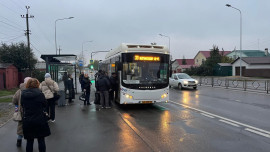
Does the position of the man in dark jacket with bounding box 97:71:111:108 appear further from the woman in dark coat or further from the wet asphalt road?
the woman in dark coat

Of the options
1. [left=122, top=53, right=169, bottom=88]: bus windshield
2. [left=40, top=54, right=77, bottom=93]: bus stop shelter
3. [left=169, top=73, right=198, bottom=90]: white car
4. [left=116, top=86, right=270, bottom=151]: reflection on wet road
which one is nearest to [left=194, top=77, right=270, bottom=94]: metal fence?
[left=169, top=73, right=198, bottom=90]: white car

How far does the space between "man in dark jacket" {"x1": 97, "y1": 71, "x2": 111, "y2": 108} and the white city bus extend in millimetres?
710

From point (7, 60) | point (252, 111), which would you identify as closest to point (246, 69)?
point (252, 111)

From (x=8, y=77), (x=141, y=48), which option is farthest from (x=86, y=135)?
(x=8, y=77)

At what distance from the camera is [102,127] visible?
24.5 feet

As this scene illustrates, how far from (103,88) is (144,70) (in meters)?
2.24

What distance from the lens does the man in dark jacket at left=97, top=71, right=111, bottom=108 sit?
11.0 meters

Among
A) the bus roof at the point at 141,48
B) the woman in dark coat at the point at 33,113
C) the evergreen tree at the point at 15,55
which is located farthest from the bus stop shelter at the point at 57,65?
the evergreen tree at the point at 15,55

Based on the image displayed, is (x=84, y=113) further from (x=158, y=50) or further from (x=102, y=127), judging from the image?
(x=158, y=50)

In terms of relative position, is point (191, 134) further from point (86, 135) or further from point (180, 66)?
point (180, 66)

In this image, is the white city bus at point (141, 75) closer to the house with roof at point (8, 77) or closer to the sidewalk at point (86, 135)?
the sidewalk at point (86, 135)

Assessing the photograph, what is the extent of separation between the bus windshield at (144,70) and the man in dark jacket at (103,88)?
3.79 feet

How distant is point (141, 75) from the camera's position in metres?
10.4

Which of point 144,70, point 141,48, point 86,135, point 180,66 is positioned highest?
point 180,66
